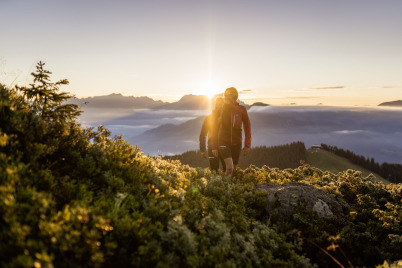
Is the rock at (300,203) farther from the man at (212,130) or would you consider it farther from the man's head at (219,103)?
the man's head at (219,103)

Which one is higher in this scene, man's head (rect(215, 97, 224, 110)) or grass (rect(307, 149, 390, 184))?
man's head (rect(215, 97, 224, 110))

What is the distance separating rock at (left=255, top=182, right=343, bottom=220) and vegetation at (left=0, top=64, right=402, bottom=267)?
0.20 meters

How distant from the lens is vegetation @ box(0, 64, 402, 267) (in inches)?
124

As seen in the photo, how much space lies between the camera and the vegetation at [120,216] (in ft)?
10.3

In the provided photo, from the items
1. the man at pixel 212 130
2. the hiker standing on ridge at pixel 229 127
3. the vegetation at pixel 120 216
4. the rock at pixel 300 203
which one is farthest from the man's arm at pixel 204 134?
the rock at pixel 300 203

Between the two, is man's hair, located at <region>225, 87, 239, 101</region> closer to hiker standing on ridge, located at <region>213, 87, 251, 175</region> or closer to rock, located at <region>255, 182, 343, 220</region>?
hiker standing on ridge, located at <region>213, 87, 251, 175</region>

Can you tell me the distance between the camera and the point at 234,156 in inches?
412

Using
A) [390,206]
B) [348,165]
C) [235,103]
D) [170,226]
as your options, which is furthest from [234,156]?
[348,165]

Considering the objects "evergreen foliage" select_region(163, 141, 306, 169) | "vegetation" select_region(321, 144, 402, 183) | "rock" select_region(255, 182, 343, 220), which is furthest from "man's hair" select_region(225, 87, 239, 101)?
"vegetation" select_region(321, 144, 402, 183)

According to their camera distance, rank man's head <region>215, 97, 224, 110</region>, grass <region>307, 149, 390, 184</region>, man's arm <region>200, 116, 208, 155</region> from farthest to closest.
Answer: grass <region>307, 149, 390, 184</region> < man's arm <region>200, 116, 208, 155</region> < man's head <region>215, 97, 224, 110</region>

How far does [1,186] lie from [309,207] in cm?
662

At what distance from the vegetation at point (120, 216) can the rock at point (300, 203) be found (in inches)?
7.8

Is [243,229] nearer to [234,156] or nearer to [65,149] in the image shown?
[65,149]

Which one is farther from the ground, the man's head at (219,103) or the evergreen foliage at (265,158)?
the man's head at (219,103)
